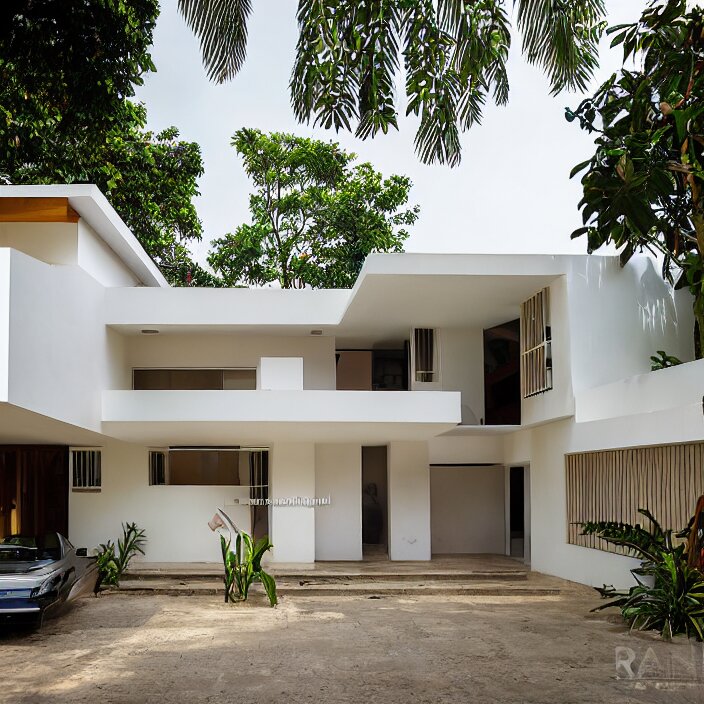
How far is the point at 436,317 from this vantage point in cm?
1586

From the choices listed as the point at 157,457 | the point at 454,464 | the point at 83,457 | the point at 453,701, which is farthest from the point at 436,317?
the point at 453,701

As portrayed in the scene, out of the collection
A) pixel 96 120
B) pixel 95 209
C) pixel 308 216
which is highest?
pixel 308 216

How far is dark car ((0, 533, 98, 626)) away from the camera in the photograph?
30.8 ft

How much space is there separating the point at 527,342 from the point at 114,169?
10.0m

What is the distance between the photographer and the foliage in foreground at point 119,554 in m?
13.5

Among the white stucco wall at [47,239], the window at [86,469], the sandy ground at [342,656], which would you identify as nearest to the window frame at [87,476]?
the window at [86,469]

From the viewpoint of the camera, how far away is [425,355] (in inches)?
653

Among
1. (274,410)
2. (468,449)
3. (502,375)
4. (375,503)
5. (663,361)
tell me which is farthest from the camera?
(375,503)

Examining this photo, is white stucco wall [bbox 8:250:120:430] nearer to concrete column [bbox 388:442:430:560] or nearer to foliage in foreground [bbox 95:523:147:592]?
foliage in foreground [bbox 95:523:147:592]

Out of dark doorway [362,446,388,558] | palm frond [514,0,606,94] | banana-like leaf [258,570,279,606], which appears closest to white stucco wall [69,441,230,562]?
dark doorway [362,446,388,558]

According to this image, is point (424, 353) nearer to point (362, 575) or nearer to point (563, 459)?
point (563, 459)

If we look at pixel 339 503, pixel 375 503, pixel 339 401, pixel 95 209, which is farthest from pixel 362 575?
pixel 95 209

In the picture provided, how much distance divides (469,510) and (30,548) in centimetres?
965

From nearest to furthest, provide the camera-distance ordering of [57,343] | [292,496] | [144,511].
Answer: [57,343] < [292,496] < [144,511]
